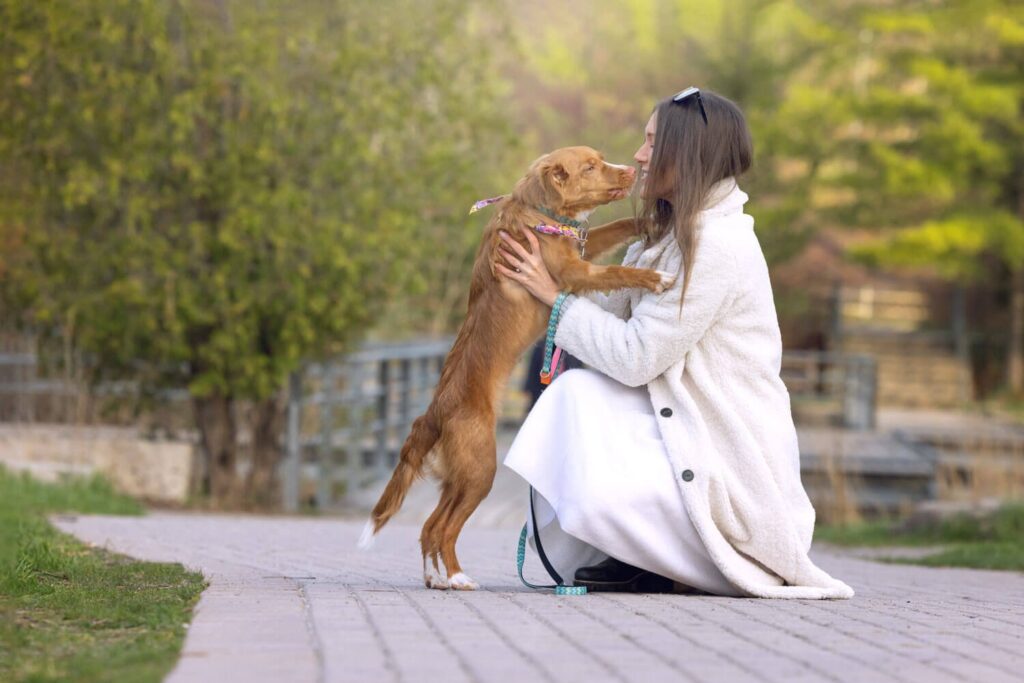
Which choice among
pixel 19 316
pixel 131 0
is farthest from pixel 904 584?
pixel 19 316

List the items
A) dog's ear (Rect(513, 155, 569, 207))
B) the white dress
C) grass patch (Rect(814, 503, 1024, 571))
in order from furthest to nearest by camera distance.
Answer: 1. grass patch (Rect(814, 503, 1024, 571))
2. dog's ear (Rect(513, 155, 569, 207))
3. the white dress

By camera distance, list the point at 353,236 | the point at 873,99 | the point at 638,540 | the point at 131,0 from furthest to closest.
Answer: the point at 873,99, the point at 353,236, the point at 131,0, the point at 638,540

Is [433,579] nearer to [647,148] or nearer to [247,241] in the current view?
[647,148]

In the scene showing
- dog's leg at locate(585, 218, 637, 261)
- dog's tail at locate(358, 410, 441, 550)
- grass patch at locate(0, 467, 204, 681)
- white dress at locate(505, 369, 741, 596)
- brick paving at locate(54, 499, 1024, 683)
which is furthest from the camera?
dog's leg at locate(585, 218, 637, 261)

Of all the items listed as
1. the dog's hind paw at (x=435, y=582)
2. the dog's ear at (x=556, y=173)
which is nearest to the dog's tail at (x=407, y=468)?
the dog's hind paw at (x=435, y=582)

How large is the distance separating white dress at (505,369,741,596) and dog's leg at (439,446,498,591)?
0.27 ft

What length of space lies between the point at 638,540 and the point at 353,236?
780 cm

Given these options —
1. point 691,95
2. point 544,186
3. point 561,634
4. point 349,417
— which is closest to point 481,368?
point 544,186

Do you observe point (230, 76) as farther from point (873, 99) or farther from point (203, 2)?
point (873, 99)

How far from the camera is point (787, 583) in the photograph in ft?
15.3

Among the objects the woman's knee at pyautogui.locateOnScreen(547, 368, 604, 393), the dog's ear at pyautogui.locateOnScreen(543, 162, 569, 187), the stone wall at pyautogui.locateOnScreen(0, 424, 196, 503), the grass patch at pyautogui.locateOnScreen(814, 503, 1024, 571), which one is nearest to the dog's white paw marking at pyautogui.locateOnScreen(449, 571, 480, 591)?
the woman's knee at pyautogui.locateOnScreen(547, 368, 604, 393)

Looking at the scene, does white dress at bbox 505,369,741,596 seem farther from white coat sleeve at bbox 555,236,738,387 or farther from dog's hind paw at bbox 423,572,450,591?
dog's hind paw at bbox 423,572,450,591

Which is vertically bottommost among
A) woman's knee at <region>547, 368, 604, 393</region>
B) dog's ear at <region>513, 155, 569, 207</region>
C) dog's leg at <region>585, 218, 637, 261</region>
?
woman's knee at <region>547, 368, 604, 393</region>

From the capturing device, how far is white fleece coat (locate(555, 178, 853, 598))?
452 cm
